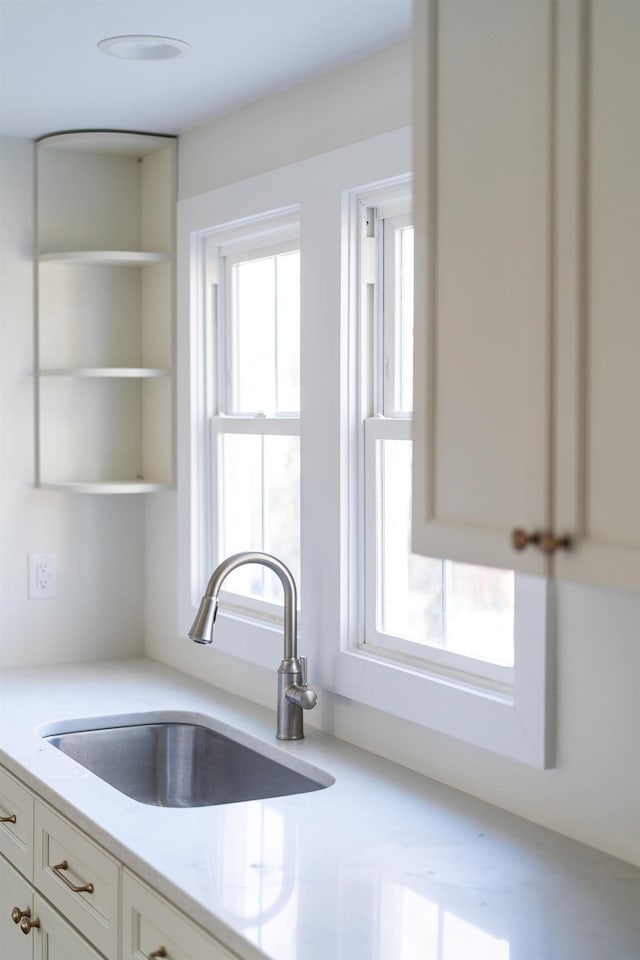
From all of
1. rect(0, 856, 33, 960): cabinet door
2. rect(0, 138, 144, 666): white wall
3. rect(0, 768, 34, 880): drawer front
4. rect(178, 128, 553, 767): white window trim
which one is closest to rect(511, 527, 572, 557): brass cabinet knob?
rect(178, 128, 553, 767): white window trim

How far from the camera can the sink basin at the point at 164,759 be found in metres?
2.69

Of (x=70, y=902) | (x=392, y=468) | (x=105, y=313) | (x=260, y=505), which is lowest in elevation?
(x=70, y=902)

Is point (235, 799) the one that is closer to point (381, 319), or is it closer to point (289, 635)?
point (289, 635)

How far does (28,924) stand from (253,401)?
4.47ft

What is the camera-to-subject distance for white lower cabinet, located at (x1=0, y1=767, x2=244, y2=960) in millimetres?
1813

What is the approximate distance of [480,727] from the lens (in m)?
2.12

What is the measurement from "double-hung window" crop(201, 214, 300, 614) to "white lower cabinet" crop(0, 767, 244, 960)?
0.84 metres

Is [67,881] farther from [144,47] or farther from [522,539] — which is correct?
[144,47]

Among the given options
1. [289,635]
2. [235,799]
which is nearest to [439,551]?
[289,635]

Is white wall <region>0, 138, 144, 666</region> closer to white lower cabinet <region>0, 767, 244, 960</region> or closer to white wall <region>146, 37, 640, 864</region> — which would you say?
white wall <region>146, 37, 640, 864</region>

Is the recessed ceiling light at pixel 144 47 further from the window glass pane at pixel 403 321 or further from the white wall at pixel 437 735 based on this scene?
the window glass pane at pixel 403 321

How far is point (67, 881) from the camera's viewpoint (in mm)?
2176

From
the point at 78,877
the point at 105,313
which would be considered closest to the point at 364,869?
the point at 78,877

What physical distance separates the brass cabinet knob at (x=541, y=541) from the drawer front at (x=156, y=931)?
69 centimetres
